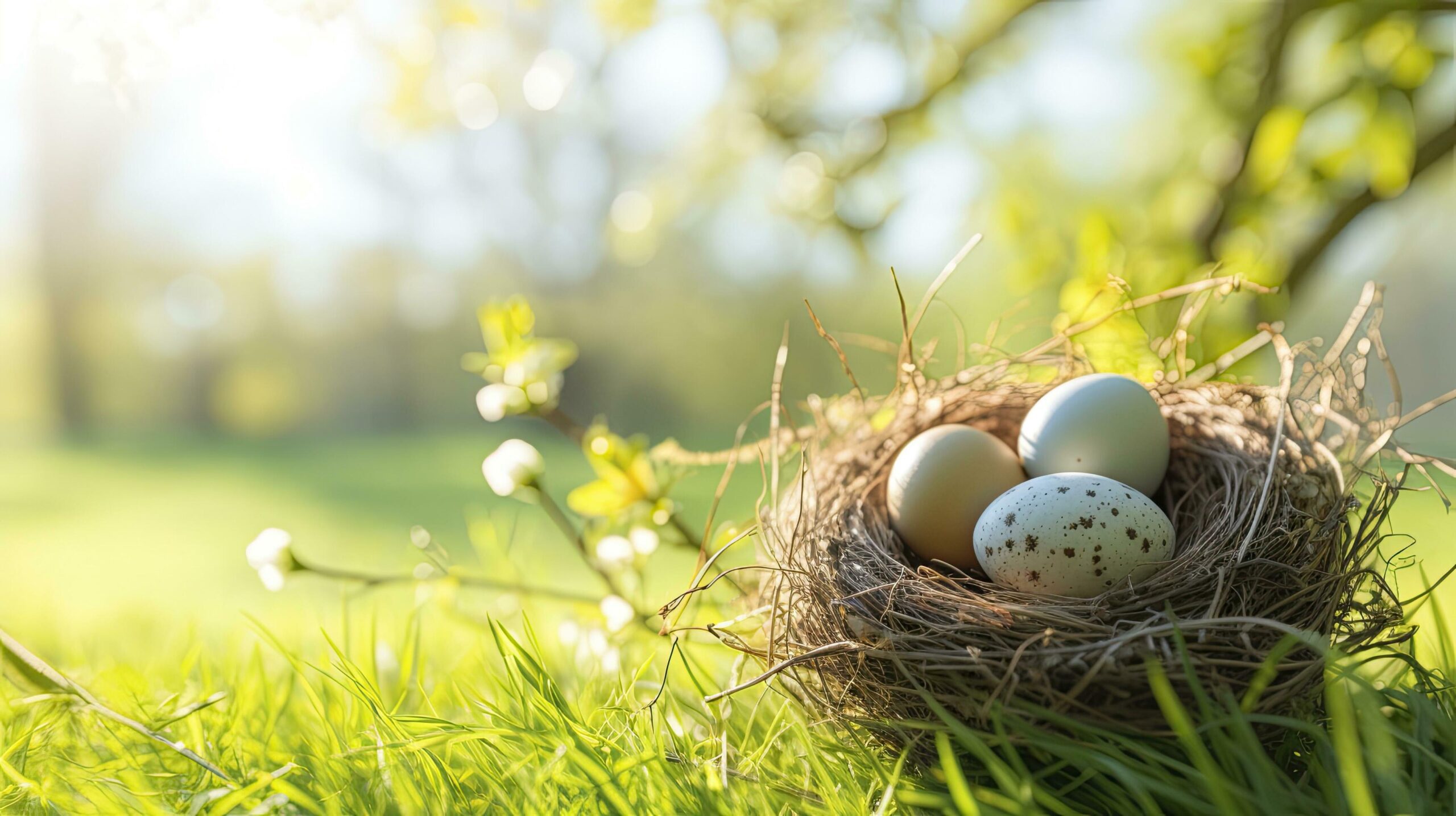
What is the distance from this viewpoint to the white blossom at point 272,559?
38.5 inches

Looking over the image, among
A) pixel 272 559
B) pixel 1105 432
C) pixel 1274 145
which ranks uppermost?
pixel 1274 145

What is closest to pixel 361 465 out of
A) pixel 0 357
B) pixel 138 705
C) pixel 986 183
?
pixel 0 357

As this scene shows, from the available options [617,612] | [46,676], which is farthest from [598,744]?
[46,676]

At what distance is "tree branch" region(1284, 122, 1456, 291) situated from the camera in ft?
4.49

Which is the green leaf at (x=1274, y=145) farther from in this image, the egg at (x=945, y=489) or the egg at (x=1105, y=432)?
the egg at (x=945, y=489)

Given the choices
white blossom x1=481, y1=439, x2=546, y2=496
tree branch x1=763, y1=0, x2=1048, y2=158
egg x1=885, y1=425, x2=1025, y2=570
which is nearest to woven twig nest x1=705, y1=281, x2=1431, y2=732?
egg x1=885, y1=425, x2=1025, y2=570

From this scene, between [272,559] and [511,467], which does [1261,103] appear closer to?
[511,467]

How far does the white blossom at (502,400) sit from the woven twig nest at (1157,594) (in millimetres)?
358

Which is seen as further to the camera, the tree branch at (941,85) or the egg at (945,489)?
the tree branch at (941,85)

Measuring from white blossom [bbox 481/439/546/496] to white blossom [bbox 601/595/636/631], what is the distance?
18 cm

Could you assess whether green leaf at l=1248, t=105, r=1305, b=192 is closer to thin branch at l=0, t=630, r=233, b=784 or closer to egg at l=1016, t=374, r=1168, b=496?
egg at l=1016, t=374, r=1168, b=496

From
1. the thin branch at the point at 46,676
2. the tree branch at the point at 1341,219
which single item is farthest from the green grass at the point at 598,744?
the tree branch at the point at 1341,219

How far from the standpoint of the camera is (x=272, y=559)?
3.22 ft

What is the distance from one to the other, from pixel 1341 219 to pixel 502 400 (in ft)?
4.46
